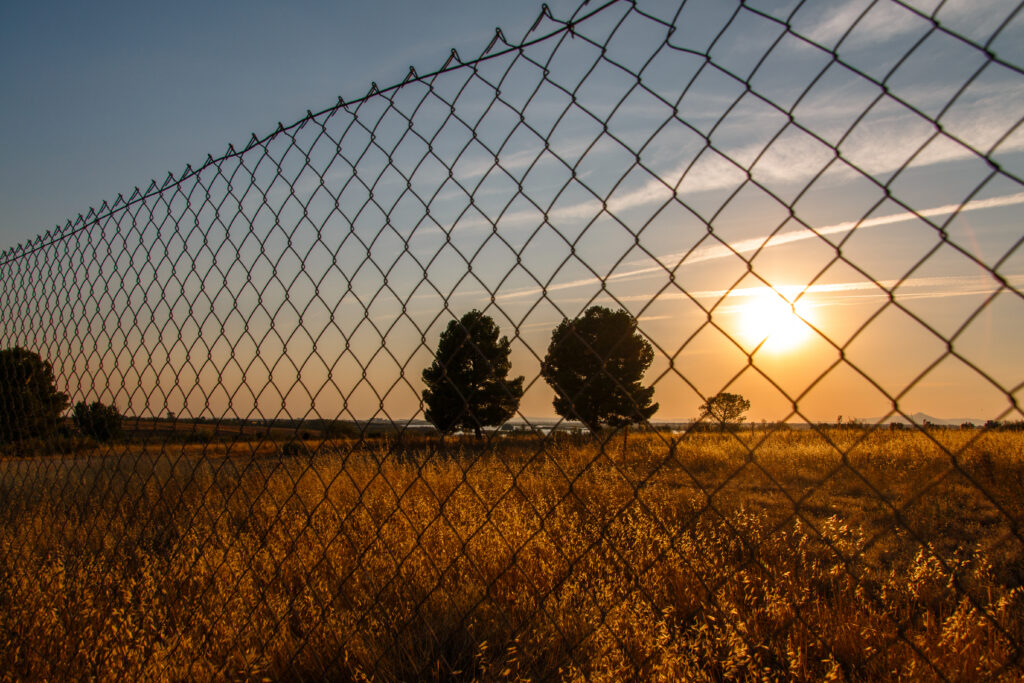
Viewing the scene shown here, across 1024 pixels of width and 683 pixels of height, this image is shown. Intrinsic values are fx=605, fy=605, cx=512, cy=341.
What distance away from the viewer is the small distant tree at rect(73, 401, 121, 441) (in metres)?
2.93

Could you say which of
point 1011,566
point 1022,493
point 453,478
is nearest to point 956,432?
point 1022,493

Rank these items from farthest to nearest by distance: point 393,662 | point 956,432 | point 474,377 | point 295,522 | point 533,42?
1. point 956,432
2. point 295,522
3. point 393,662
4. point 474,377
5. point 533,42

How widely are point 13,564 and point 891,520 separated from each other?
6713mm

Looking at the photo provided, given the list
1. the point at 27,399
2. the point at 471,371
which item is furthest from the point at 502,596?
the point at 27,399

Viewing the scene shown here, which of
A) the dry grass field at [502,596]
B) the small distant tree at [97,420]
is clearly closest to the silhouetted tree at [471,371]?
the dry grass field at [502,596]

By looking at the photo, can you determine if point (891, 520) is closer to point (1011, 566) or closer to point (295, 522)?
point (1011, 566)

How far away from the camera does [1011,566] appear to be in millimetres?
4098

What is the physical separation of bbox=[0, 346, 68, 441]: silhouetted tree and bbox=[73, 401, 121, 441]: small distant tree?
232 millimetres

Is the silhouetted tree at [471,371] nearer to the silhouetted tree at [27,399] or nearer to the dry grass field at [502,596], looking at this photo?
the dry grass field at [502,596]

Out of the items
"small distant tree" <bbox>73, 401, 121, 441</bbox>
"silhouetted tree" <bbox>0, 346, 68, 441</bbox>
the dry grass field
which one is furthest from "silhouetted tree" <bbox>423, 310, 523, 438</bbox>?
"silhouetted tree" <bbox>0, 346, 68, 441</bbox>

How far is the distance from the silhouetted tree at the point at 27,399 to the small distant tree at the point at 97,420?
23 centimetres

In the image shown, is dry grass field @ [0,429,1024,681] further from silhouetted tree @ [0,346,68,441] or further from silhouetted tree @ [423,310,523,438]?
silhouetted tree @ [0,346,68,441]

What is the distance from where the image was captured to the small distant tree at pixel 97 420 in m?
2.93

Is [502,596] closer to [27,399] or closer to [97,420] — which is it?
[97,420]
